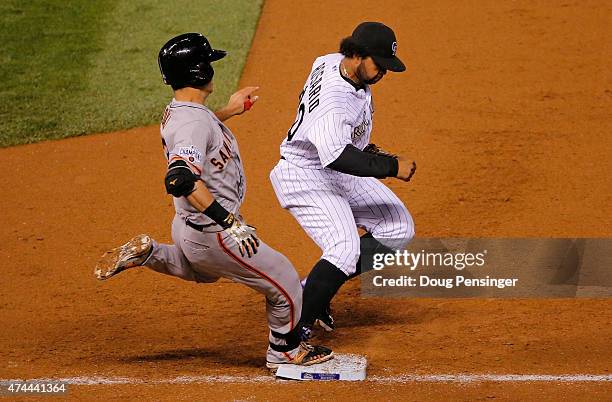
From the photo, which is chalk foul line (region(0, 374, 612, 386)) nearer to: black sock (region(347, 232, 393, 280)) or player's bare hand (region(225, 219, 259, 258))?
player's bare hand (region(225, 219, 259, 258))

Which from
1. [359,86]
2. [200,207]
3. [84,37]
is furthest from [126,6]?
[200,207]

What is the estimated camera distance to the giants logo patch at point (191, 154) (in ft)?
16.8

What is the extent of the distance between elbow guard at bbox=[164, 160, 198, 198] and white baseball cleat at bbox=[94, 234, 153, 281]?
0.71 metres

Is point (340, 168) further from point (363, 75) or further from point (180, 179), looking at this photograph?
point (180, 179)

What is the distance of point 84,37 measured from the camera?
1175cm

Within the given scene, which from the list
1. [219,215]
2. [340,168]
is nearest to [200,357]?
[219,215]

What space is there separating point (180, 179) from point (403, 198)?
349 cm

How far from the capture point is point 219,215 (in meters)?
5.12

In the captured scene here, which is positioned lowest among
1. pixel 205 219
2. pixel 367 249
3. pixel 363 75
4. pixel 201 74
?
pixel 205 219

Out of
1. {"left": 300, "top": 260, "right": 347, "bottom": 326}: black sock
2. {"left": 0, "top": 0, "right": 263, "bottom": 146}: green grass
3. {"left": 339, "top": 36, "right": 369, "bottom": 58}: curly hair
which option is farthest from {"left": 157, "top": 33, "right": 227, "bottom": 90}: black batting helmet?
{"left": 0, "top": 0, "right": 263, "bottom": 146}: green grass

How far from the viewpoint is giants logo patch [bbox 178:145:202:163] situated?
16.8 feet

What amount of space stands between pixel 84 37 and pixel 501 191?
229 inches

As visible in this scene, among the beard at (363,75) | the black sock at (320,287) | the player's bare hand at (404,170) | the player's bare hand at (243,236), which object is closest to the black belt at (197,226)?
the player's bare hand at (243,236)

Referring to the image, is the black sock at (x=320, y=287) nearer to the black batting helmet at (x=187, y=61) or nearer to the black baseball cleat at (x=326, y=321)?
the black baseball cleat at (x=326, y=321)
